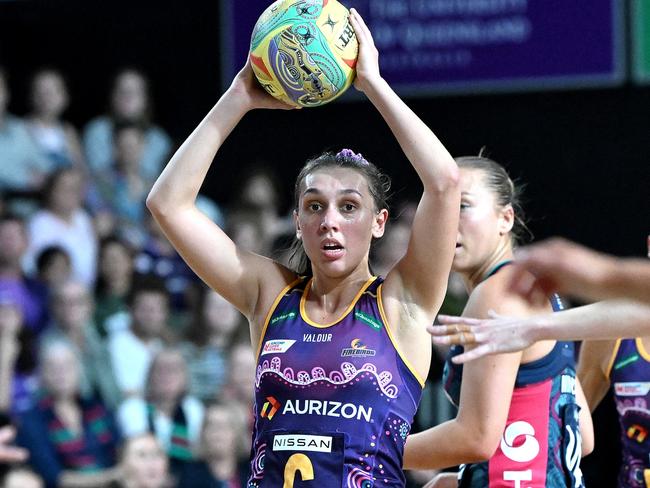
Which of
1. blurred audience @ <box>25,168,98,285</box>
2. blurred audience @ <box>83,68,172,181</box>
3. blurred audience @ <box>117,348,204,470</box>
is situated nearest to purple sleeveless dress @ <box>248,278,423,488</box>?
blurred audience @ <box>117,348,204,470</box>

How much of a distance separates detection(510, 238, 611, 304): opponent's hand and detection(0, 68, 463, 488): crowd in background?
14.9 ft

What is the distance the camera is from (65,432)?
22.5 ft

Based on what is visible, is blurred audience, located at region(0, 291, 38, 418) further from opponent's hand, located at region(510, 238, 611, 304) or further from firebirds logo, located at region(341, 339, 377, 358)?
opponent's hand, located at region(510, 238, 611, 304)

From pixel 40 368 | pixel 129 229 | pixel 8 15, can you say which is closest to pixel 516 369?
pixel 40 368

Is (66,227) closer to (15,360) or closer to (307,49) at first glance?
(15,360)

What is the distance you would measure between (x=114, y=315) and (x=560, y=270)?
18.0 ft

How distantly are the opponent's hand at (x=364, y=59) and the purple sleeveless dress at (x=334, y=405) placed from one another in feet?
2.11

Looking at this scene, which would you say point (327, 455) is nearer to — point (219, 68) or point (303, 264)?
point (303, 264)

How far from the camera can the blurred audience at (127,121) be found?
800 cm

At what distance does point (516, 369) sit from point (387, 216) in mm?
610

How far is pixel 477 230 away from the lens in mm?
4008

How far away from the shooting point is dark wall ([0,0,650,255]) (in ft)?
26.8

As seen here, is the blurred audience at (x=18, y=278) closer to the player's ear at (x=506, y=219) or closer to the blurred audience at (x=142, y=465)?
the blurred audience at (x=142, y=465)

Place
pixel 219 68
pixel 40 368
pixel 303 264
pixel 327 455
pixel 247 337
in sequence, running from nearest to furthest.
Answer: pixel 327 455 < pixel 303 264 < pixel 40 368 < pixel 247 337 < pixel 219 68
